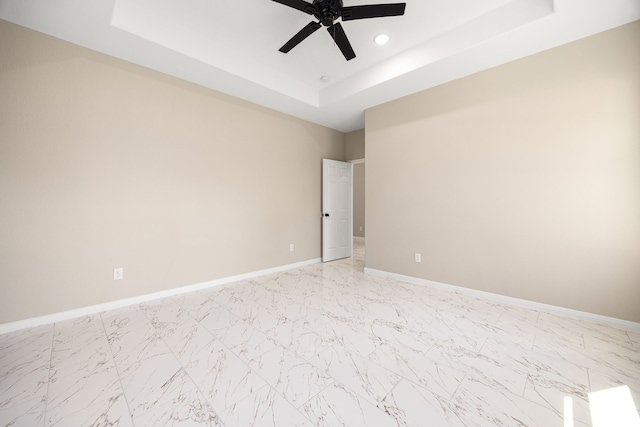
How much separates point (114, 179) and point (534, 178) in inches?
183

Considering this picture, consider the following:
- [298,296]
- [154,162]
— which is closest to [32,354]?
[154,162]

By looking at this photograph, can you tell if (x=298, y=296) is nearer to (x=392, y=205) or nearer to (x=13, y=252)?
(x=392, y=205)

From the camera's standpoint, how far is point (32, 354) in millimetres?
1853

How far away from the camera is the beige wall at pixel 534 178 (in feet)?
7.39

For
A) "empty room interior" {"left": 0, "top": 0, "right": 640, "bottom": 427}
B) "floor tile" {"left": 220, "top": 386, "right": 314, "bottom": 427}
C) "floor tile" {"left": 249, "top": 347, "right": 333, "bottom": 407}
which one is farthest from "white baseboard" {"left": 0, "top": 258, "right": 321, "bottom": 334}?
"floor tile" {"left": 220, "top": 386, "right": 314, "bottom": 427}

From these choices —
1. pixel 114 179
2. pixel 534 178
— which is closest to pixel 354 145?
pixel 534 178

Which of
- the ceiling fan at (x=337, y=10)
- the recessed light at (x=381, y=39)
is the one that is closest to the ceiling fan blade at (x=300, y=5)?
the ceiling fan at (x=337, y=10)

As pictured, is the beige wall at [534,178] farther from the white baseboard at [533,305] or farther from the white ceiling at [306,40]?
the white ceiling at [306,40]

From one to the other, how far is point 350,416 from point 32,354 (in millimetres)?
2428

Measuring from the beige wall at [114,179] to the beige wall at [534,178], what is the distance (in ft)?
8.26

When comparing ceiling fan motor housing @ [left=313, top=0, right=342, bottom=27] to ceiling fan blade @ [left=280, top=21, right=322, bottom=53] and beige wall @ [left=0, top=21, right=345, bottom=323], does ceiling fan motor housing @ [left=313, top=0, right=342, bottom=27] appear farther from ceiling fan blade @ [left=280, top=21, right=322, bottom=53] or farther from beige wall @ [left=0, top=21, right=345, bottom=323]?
beige wall @ [left=0, top=21, right=345, bottom=323]

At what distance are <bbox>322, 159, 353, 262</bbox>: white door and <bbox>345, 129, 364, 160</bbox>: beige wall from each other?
0.23 m

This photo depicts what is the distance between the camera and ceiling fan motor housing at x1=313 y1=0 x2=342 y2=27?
6.59 ft

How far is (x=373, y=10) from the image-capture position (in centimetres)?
201
